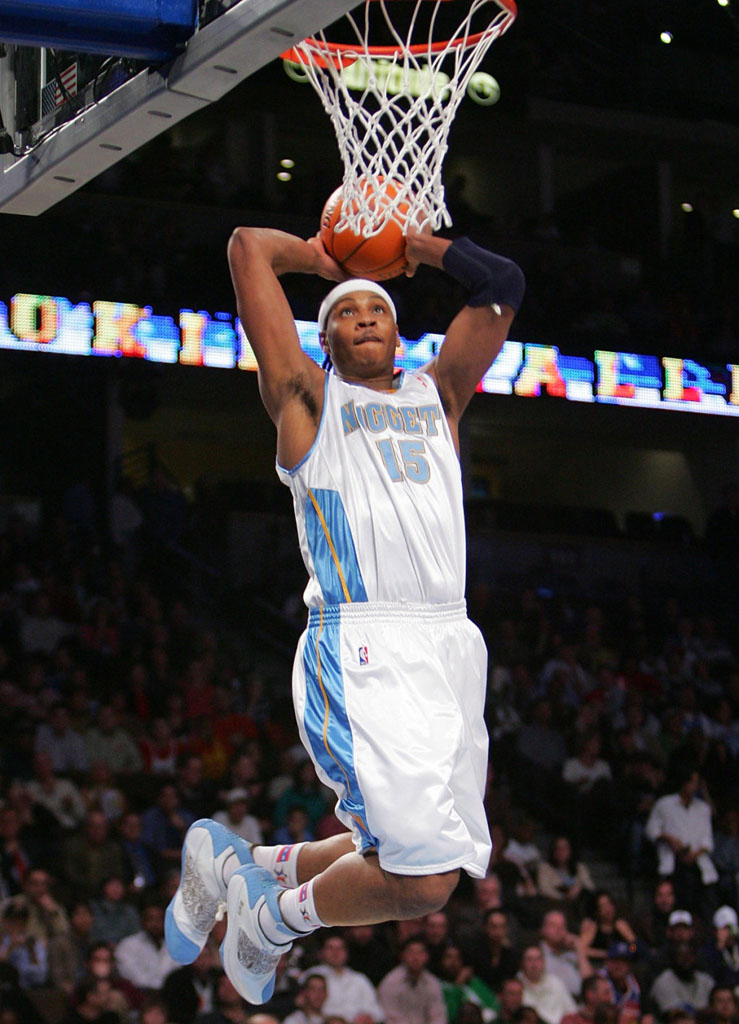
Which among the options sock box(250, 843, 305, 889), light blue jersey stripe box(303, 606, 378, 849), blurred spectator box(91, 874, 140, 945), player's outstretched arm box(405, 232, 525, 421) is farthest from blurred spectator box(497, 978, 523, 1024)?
player's outstretched arm box(405, 232, 525, 421)

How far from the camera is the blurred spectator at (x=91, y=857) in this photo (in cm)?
886

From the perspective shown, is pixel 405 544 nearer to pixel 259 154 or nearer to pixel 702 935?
pixel 702 935

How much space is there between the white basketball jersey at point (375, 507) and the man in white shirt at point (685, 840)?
7.06 metres

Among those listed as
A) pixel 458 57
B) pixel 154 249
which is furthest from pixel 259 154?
pixel 458 57

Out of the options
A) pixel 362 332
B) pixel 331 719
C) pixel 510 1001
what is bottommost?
pixel 510 1001

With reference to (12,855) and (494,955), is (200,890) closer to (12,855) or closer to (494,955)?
(12,855)

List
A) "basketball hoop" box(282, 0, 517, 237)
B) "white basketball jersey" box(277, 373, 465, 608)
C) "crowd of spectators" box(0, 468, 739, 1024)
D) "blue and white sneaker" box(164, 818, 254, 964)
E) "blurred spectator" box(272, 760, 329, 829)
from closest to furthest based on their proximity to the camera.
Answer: "white basketball jersey" box(277, 373, 465, 608), "basketball hoop" box(282, 0, 517, 237), "blue and white sneaker" box(164, 818, 254, 964), "crowd of spectators" box(0, 468, 739, 1024), "blurred spectator" box(272, 760, 329, 829)

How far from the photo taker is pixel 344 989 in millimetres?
8617

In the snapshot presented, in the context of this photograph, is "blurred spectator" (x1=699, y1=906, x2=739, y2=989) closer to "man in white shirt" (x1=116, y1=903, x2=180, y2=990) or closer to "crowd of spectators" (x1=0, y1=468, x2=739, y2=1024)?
"crowd of spectators" (x1=0, y1=468, x2=739, y2=1024)

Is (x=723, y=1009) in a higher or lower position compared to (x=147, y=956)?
lower

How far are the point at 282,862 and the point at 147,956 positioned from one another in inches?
166

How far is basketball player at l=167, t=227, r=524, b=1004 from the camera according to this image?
398 centimetres

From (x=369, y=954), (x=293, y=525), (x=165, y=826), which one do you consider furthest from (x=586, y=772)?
(x=293, y=525)

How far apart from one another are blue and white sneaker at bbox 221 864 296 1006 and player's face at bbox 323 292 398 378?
5.25 ft
